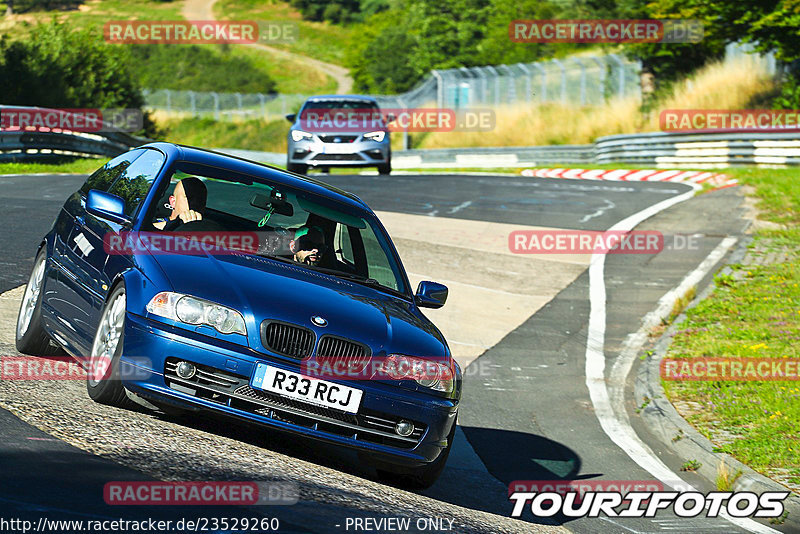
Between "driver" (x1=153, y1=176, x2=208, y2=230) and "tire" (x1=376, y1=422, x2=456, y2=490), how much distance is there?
1965mm

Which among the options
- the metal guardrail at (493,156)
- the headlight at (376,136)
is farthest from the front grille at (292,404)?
the metal guardrail at (493,156)

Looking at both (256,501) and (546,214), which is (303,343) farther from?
(546,214)

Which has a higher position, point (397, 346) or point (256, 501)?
point (397, 346)

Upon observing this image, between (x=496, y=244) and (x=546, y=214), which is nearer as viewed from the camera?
(x=496, y=244)

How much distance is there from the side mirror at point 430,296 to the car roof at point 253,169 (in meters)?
0.79

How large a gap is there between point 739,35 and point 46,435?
3104 centimetres

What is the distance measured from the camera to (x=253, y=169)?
285 inches

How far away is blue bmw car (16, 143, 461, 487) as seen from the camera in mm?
5664

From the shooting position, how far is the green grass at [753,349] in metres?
8.12

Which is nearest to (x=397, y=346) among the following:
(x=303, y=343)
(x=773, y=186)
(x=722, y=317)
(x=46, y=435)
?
(x=303, y=343)

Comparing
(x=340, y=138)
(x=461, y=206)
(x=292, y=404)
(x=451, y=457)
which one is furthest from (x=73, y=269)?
(x=340, y=138)

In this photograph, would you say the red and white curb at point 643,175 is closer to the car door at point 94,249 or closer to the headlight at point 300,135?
the headlight at point 300,135

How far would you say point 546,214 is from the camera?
19.6 meters

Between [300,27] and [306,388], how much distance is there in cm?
12519
